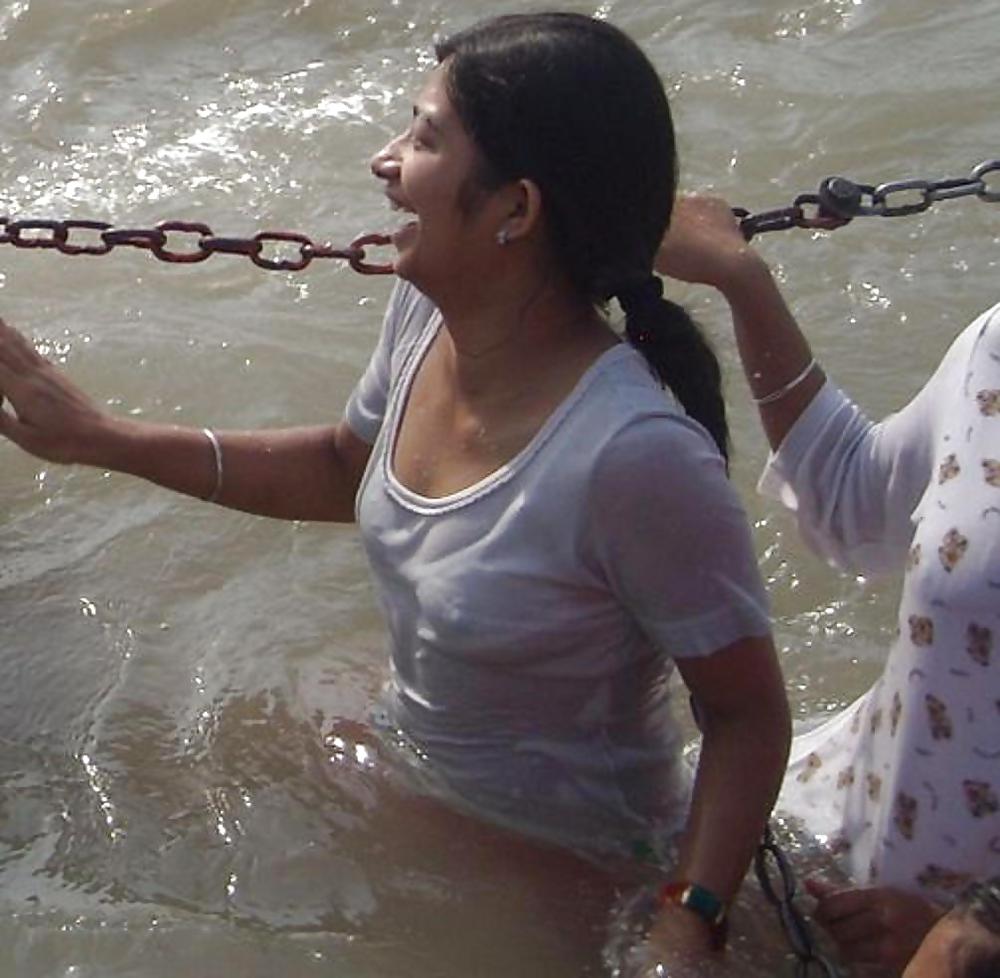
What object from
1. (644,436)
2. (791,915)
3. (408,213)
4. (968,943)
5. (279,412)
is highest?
(408,213)

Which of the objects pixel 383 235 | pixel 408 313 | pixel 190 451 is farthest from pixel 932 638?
pixel 190 451

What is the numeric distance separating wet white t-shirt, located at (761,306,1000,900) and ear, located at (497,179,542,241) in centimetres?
54

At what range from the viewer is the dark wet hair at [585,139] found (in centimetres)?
252

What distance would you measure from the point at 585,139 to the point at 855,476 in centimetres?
63

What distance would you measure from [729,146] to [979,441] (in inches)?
123

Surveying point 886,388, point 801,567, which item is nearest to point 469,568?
point 801,567

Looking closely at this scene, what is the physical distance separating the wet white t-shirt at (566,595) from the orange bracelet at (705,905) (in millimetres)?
272

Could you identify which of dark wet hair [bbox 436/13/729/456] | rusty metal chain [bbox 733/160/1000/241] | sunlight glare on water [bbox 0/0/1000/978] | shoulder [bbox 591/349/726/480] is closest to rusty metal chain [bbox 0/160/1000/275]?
rusty metal chain [bbox 733/160/1000/241]

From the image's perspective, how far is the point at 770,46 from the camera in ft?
20.1

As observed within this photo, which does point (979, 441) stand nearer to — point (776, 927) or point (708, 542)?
point (708, 542)

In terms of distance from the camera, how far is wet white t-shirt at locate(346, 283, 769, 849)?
2506 mm

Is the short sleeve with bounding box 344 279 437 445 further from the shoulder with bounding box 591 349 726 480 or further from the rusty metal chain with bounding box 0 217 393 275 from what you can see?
the shoulder with bounding box 591 349 726 480

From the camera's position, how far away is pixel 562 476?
2.53m

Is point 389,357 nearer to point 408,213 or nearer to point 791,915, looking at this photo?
point 408,213
